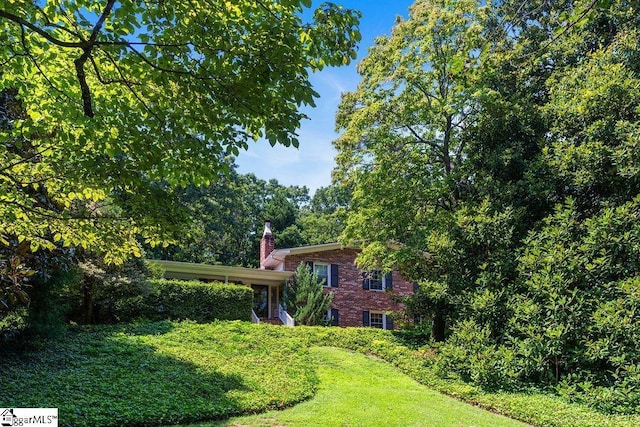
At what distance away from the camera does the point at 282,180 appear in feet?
140

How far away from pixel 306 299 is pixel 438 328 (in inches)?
250

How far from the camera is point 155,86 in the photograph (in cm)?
390

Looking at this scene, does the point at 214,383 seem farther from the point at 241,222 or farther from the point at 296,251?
the point at 241,222

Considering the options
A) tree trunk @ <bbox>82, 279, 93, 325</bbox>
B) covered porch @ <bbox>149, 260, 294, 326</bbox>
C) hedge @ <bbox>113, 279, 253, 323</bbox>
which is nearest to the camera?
tree trunk @ <bbox>82, 279, 93, 325</bbox>

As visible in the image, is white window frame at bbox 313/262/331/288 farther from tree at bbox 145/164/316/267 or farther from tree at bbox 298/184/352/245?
tree at bbox 298/184/352/245

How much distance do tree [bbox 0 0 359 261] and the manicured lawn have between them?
155 inches

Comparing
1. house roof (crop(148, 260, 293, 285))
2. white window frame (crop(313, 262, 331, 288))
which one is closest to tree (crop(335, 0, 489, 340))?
white window frame (crop(313, 262, 331, 288))

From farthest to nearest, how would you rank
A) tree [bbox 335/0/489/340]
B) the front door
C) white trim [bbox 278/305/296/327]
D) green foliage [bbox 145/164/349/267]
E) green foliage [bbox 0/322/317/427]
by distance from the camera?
green foliage [bbox 145/164/349/267] < the front door < white trim [bbox 278/305/296/327] < tree [bbox 335/0/489/340] < green foliage [bbox 0/322/317/427]

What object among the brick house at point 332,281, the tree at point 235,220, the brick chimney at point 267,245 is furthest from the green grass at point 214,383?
the tree at point 235,220

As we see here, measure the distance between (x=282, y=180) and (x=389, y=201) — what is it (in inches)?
1161

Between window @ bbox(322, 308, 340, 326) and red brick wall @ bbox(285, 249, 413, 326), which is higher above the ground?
red brick wall @ bbox(285, 249, 413, 326)

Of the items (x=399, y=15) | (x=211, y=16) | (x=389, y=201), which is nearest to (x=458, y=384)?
(x=389, y=201)

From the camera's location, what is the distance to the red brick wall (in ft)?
67.7

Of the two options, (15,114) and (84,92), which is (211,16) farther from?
(15,114)
